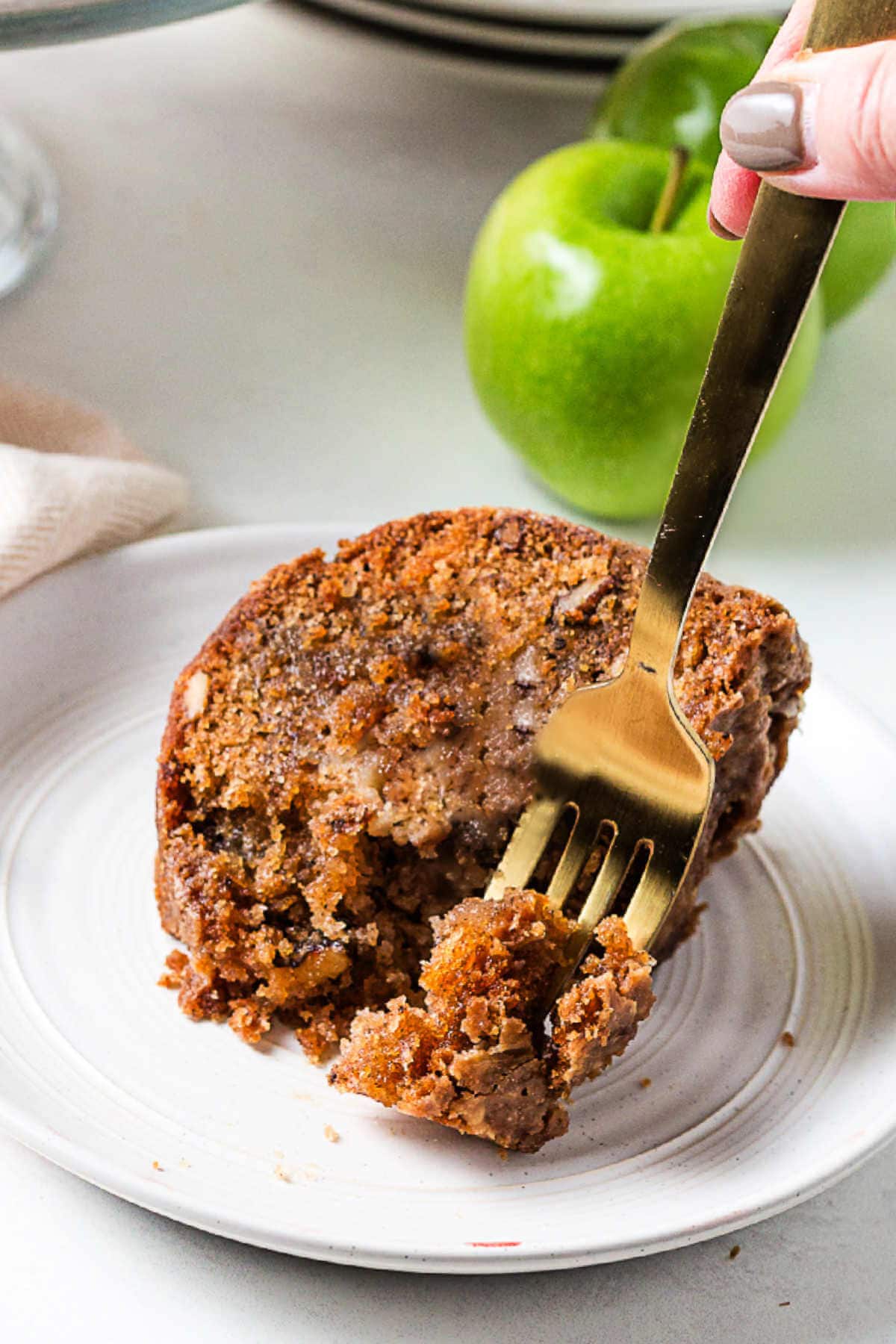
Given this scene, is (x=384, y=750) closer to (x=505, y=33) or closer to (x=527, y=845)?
(x=527, y=845)

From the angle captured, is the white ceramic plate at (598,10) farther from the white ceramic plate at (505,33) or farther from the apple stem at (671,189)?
the apple stem at (671,189)

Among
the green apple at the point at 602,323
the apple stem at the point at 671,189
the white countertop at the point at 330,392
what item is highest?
the apple stem at the point at 671,189

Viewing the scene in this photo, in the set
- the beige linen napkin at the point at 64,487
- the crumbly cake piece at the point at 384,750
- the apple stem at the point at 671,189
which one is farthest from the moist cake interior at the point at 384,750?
the apple stem at the point at 671,189

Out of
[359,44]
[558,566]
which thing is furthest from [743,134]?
[359,44]

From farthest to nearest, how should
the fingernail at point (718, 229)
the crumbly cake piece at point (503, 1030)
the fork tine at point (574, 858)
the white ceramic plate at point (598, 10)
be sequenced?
the white ceramic plate at point (598, 10)
the fingernail at point (718, 229)
the fork tine at point (574, 858)
the crumbly cake piece at point (503, 1030)

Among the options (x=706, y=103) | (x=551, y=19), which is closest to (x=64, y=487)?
(x=706, y=103)

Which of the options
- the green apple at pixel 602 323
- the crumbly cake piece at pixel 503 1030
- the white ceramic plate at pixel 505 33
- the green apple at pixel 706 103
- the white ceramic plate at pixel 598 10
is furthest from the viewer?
the white ceramic plate at pixel 505 33
